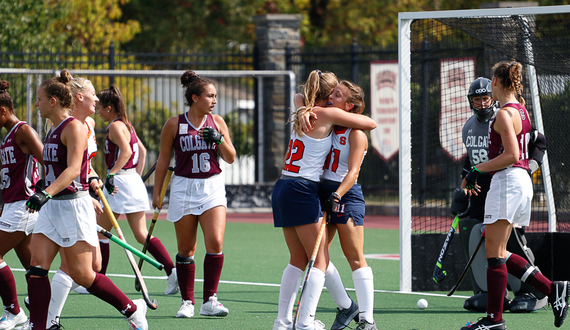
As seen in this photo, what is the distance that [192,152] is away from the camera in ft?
20.2

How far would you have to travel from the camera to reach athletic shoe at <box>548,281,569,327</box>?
5.59 metres

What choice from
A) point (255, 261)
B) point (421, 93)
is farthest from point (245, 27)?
point (255, 261)

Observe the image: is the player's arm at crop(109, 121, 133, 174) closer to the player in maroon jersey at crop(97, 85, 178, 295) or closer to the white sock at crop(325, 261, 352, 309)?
the player in maroon jersey at crop(97, 85, 178, 295)

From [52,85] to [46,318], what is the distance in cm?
147

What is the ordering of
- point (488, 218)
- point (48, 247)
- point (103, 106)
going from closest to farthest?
1. point (48, 247)
2. point (488, 218)
3. point (103, 106)

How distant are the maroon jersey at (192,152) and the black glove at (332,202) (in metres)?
1.52

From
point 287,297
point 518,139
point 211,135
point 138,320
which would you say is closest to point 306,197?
point 287,297

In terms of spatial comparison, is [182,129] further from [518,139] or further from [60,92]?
[518,139]

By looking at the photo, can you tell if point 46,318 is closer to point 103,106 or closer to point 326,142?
point 326,142

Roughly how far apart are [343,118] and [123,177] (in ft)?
9.70

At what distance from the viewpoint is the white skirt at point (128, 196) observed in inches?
285

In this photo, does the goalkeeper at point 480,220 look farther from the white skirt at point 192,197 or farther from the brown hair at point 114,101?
the brown hair at point 114,101

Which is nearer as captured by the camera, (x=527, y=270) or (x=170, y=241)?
(x=527, y=270)

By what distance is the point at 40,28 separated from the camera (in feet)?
59.7
